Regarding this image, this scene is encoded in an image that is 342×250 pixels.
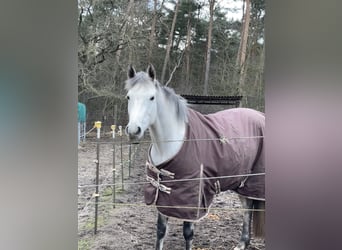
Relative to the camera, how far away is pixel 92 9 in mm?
913

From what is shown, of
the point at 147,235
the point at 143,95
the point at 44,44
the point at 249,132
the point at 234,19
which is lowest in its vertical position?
the point at 147,235

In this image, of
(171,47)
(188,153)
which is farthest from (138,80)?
(188,153)

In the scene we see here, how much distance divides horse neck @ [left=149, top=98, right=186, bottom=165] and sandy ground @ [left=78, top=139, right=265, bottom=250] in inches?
1.6

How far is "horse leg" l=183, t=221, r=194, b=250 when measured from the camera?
3.15 ft

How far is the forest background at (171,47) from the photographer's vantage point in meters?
0.92

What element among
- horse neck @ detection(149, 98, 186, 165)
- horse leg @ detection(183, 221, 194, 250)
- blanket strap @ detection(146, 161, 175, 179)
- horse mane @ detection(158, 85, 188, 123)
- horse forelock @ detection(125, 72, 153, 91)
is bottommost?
horse leg @ detection(183, 221, 194, 250)

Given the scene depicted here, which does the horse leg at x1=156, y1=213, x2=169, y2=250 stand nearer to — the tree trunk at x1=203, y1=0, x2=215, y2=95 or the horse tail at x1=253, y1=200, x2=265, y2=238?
the horse tail at x1=253, y1=200, x2=265, y2=238

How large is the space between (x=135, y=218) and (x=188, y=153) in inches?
9.9

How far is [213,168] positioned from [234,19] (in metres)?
0.45

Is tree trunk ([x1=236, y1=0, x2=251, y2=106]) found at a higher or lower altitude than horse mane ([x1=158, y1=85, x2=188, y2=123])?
higher

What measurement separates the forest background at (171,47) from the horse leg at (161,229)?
0.31 meters

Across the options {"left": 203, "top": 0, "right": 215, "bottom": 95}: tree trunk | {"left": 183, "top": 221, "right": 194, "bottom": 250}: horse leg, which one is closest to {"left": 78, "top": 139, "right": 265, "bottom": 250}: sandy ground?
{"left": 183, "top": 221, "right": 194, "bottom": 250}: horse leg

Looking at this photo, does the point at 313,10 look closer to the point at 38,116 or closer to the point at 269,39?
the point at 269,39

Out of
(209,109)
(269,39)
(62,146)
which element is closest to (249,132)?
(209,109)
